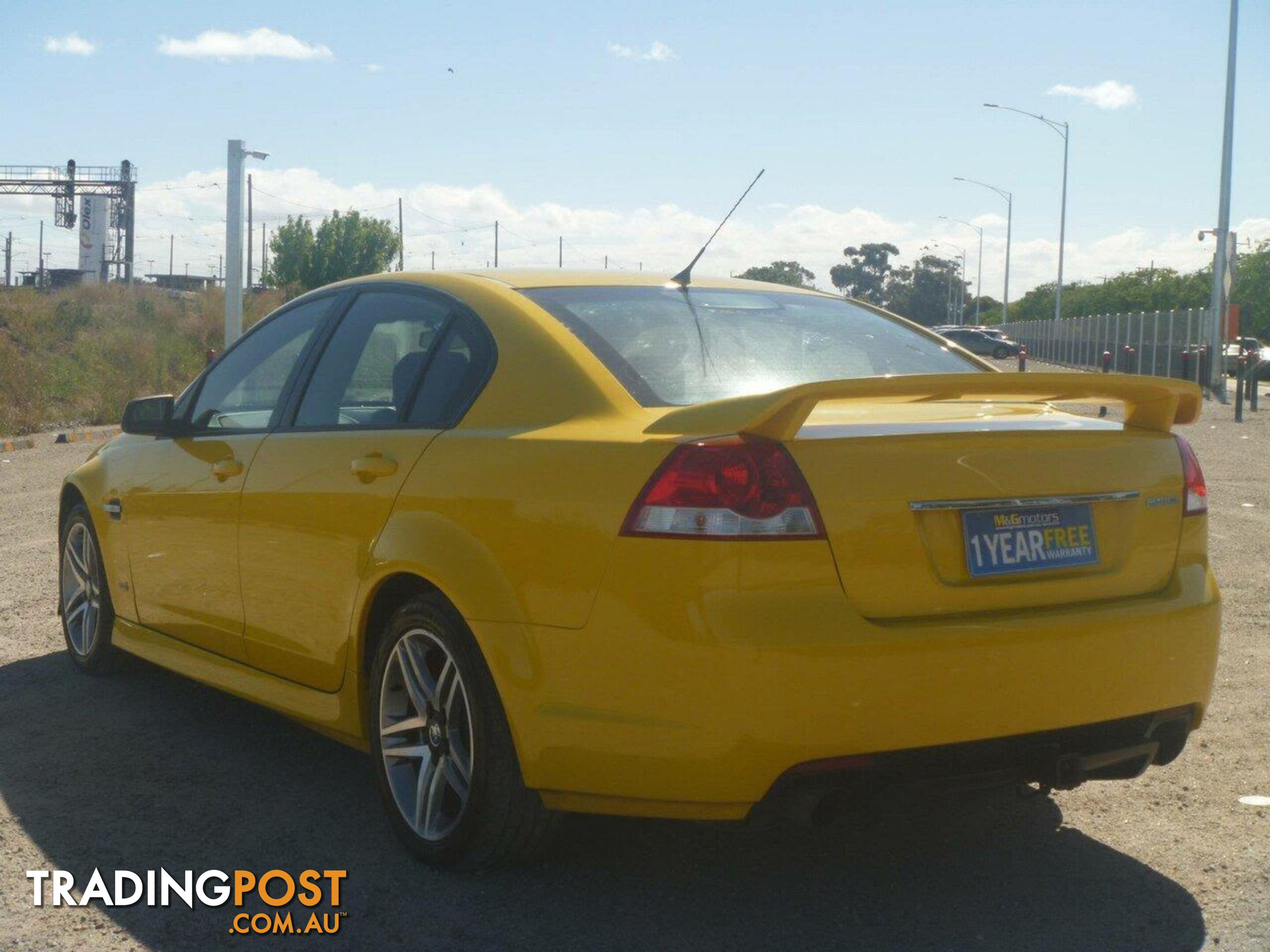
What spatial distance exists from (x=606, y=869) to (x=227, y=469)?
75.2 inches

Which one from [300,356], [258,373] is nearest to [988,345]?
[258,373]

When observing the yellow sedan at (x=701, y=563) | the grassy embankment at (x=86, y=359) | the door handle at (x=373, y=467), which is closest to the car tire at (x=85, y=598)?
the yellow sedan at (x=701, y=563)

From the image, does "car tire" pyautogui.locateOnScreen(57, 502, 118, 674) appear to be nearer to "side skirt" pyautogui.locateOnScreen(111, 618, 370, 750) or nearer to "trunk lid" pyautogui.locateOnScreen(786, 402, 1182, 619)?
"side skirt" pyautogui.locateOnScreen(111, 618, 370, 750)

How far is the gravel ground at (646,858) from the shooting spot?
3516 mm

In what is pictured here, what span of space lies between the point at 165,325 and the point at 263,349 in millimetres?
32646

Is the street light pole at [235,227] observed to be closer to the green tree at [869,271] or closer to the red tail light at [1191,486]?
the red tail light at [1191,486]

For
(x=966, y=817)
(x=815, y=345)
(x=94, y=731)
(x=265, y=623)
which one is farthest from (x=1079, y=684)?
(x=94, y=731)

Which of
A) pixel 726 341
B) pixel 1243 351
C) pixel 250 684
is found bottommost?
pixel 250 684

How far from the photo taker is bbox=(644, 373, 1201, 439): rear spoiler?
3307 mm

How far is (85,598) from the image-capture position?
244 inches

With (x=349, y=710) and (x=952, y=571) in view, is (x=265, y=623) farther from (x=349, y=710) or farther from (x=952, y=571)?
(x=952, y=571)

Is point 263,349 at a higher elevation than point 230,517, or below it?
higher

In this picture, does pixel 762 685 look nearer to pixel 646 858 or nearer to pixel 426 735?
pixel 646 858

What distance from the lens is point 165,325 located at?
3641 centimetres
